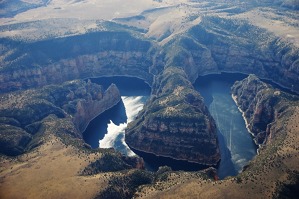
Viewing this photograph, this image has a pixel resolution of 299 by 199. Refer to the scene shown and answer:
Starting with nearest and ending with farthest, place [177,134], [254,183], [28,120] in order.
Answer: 1. [254,183]
2. [177,134]
3. [28,120]

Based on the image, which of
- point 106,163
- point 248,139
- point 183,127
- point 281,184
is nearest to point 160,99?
point 183,127

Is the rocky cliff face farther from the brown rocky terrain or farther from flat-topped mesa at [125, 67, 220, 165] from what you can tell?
the brown rocky terrain

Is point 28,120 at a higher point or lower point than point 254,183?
Result: lower

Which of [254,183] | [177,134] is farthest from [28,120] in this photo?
[254,183]

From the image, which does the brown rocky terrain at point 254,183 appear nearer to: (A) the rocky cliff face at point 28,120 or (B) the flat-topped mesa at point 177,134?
(B) the flat-topped mesa at point 177,134

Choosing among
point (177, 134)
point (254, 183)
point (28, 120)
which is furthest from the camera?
point (28, 120)

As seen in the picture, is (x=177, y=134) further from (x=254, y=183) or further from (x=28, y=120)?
(x=28, y=120)

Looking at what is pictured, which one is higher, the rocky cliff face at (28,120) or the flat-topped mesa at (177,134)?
the rocky cliff face at (28,120)

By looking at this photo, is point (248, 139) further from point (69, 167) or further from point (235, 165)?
point (69, 167)

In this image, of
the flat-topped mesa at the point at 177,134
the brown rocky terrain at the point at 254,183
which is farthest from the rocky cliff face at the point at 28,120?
the brown rocky terrain at the point at 254,183
